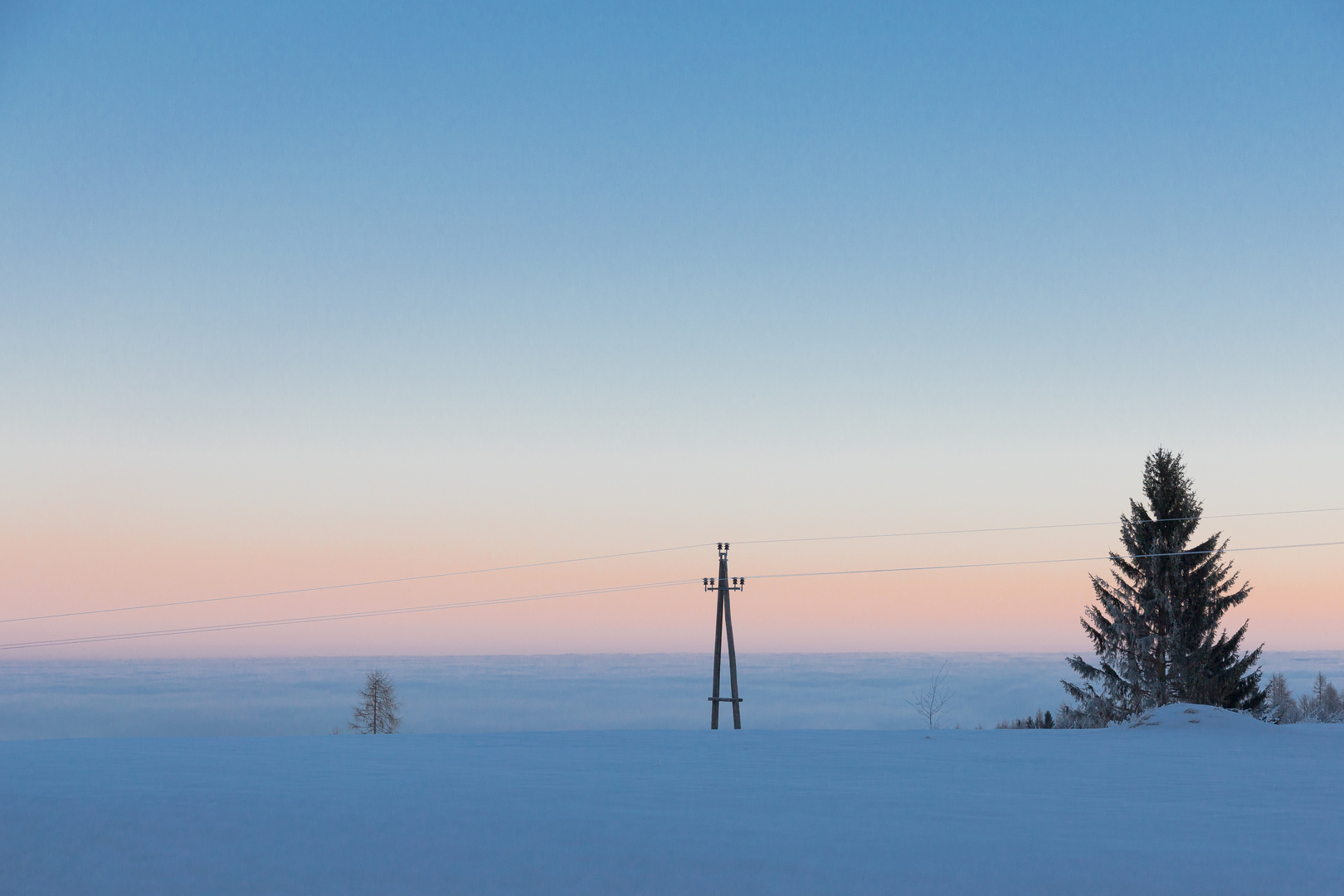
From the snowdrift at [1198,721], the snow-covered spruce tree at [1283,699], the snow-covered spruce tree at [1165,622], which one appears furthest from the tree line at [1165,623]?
the snow-covered spruce tree at [1283,699]

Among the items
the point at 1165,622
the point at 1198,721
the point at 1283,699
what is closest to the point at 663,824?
the point at 1198,721

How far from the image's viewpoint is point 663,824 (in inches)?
251

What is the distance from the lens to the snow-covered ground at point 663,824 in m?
5.15

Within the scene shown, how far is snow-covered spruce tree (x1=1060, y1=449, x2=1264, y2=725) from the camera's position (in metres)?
35.7

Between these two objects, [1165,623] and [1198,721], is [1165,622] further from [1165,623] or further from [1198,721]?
[1198,721]

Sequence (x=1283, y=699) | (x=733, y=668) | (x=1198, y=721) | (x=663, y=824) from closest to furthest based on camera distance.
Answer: (x=663, y=824)
(x=1198, y=721)
(x=733, y=668)
(x=1283, y=699)

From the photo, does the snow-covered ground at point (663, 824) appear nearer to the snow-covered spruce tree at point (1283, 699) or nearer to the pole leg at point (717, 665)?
the pole leg at point (717, 665)

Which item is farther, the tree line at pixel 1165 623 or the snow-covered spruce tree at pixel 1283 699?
the snow-covered spruce tree at pixel 1283 699

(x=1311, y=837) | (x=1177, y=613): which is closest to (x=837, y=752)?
(x=1311, y=837)

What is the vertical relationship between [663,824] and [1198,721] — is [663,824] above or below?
above

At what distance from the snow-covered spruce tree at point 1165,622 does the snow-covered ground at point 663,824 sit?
27.9 metres

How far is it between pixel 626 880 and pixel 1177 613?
37.4 meters

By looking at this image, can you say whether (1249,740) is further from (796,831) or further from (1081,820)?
(796,831)

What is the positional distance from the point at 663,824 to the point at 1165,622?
3644cm
